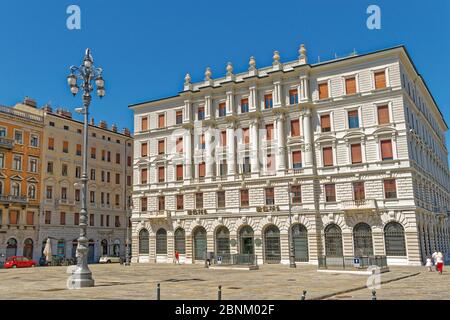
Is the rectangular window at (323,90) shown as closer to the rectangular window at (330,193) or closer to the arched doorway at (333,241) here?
the rectangular window at (330,193)

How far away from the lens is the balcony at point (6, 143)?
50531mm

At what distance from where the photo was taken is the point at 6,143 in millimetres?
50875

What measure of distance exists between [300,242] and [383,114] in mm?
14004

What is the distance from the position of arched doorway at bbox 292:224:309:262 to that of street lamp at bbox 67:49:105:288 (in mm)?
25748

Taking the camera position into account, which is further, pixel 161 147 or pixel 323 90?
pixel 161 147

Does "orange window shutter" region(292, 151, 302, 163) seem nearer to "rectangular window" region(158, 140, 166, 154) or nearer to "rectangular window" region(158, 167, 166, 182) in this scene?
"rectangular window" region(158, 167, 166, 182)

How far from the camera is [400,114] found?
39.9m

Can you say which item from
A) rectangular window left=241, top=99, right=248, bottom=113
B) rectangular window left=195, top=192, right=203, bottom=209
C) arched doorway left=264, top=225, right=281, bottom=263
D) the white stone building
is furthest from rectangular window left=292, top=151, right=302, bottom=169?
rectangular window left=195, top=192, right=203, bottom=209

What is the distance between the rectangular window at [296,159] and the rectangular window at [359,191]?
224 inches

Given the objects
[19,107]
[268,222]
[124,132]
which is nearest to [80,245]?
[268,222]

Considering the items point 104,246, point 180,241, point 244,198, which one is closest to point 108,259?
point 104,246

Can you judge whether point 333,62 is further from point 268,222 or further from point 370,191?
point 268,222

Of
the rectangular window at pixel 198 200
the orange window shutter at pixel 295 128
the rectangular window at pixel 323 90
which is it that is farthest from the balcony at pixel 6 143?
the rectangular window at pixel 323 90

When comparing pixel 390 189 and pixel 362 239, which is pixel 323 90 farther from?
pixel 362 239
